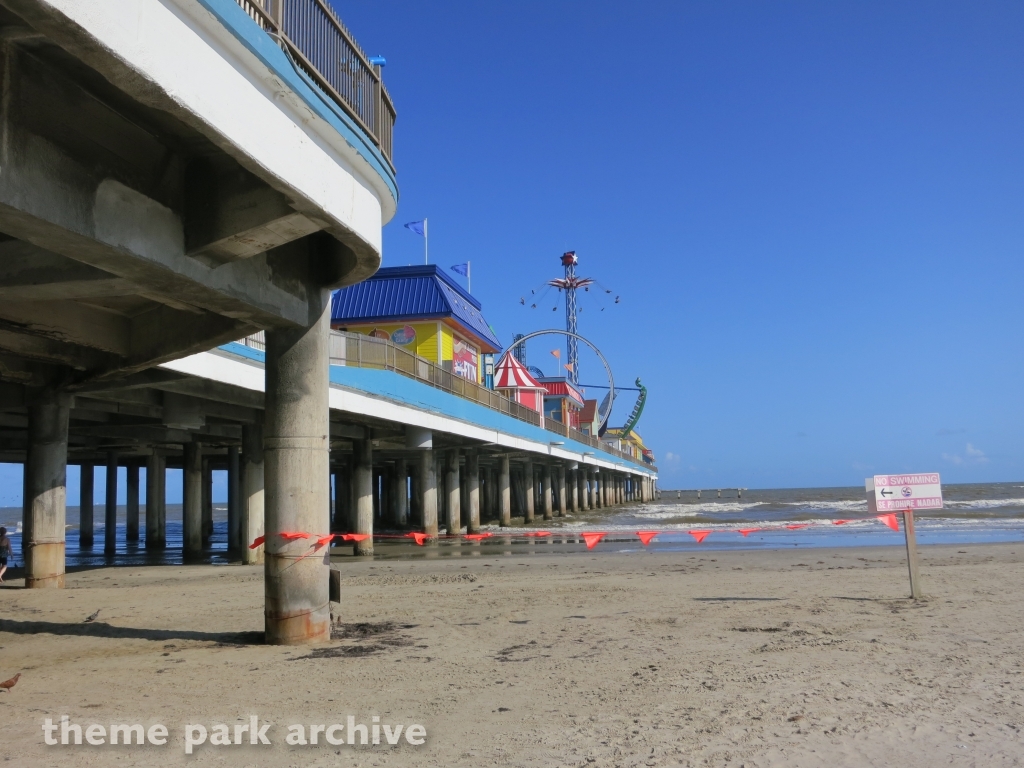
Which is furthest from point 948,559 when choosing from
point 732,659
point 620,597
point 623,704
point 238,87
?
point 238,87

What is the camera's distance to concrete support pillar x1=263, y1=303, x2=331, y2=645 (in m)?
8.02

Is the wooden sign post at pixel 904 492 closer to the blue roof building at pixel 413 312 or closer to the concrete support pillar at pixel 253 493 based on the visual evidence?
the concrete support pillar at pixel 253 493

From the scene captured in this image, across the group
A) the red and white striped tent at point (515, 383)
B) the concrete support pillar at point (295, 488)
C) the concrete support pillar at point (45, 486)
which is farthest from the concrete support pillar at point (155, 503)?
the concrete support pillar at point (295, 488)

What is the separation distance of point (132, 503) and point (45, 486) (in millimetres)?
31319

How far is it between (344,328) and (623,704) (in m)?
29.4

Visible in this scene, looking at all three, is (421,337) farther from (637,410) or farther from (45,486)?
(637,410)

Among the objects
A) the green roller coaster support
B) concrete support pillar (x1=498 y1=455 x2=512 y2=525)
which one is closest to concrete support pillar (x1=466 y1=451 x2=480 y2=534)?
concrete support pillar (x1=498 y1=455 x2=512 y2=525)

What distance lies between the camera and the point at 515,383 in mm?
46062

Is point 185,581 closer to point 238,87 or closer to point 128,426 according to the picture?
point 128,426

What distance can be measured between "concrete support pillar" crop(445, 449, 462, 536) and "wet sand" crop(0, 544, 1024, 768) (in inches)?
727

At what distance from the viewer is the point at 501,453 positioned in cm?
3744

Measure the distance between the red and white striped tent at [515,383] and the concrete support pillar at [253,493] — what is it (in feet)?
87.2

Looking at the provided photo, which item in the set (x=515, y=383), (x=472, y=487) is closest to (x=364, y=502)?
(x=472, y=487)

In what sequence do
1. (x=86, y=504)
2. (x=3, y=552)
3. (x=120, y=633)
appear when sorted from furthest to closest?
(x=86, y=504) → (x=3, y=552) → (x=120, y=633)
